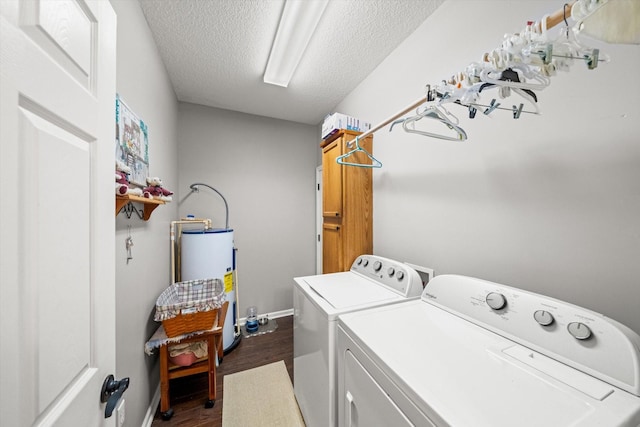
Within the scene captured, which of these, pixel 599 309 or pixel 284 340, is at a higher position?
pixel 599 309

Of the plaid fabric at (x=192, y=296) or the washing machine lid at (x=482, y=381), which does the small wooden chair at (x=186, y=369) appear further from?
the washing machine lid at (x=482, y=381)

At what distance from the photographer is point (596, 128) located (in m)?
0.83

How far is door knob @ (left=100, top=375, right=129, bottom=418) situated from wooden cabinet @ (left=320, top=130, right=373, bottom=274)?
1.46m

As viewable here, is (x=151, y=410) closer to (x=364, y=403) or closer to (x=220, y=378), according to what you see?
(x=220, y=378)

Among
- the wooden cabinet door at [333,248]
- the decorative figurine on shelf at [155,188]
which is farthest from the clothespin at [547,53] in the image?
the decorative figurine on shelf at [155,188]

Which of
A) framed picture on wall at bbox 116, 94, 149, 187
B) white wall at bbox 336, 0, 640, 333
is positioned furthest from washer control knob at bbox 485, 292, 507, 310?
framed picture on wall at bbox 116, 94, 149, 187

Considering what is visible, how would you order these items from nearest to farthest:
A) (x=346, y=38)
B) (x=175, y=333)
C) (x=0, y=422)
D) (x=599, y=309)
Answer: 1. (x=0, y=422)
2. (x=599, y=309)
3. (x=175, y=333)
4. (x=346, y=38)

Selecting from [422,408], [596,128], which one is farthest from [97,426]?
[596,128]

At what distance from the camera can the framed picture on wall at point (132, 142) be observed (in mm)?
1117

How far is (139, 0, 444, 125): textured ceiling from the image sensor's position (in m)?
1.46

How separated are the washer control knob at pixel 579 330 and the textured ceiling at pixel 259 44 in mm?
1855

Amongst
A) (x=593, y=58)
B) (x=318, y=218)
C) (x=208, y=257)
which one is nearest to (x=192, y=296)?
(x=208, y=257)

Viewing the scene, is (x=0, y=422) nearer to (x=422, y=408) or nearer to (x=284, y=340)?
(x=422, y=408)

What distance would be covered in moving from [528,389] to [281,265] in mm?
2732
